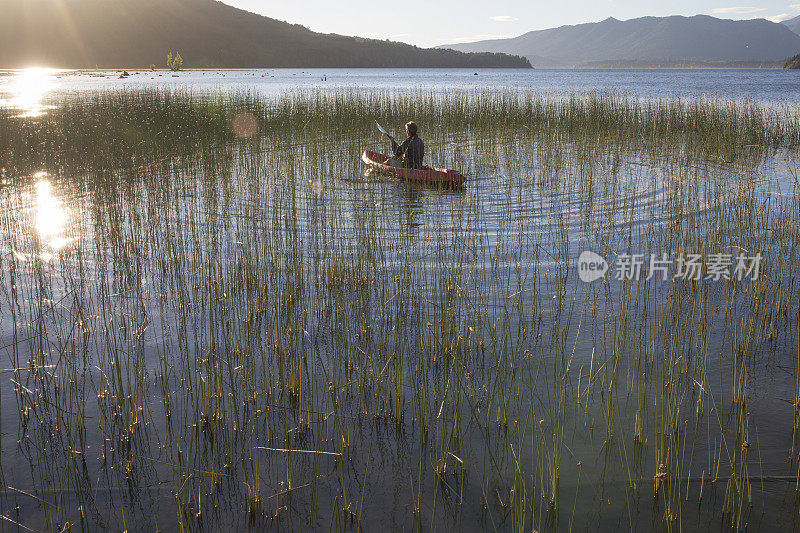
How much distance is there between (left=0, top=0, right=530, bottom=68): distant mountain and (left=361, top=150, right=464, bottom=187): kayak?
98719 millimetres

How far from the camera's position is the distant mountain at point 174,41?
98.0m

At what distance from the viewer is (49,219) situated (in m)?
7.12

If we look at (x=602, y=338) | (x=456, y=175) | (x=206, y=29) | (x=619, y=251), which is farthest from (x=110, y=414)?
(x=206, y=29)

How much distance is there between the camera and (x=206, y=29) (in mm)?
115938

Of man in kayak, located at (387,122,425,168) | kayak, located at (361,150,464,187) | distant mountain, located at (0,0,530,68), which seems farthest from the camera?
distant mountain, located at (0,0,530,68)

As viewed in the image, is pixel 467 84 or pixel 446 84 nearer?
pixel 467 84

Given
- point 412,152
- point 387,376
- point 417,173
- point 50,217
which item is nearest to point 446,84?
point 412,152

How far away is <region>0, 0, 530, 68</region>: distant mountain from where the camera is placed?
98000 millimetres

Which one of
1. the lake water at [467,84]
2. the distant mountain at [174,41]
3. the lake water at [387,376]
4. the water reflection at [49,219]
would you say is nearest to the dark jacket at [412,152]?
the lake water at [387,376]

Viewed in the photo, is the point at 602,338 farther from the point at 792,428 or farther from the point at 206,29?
the point at 206,29

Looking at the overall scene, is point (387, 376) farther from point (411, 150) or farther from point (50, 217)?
point (411, 150)

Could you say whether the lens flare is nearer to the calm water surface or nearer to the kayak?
the kayak

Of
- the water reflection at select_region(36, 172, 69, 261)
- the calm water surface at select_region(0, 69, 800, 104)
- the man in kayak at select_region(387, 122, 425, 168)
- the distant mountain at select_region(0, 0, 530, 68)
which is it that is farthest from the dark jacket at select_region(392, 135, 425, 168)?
the distant mountain at select_region(0, 0, 530, 68)

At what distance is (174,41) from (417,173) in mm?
112542
